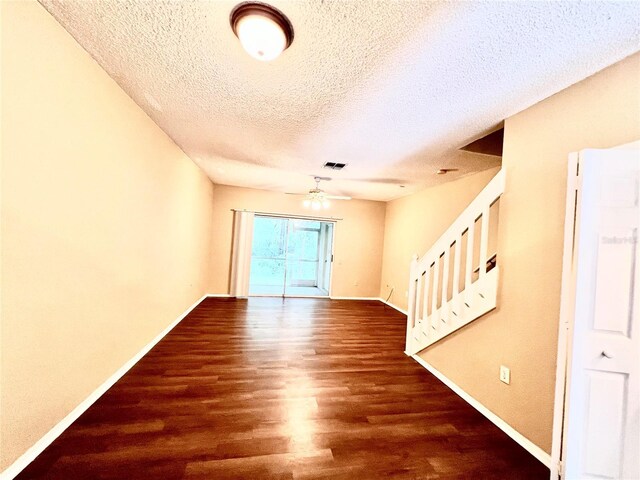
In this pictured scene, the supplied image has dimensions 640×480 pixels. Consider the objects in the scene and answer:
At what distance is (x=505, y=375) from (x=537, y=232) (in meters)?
1.11

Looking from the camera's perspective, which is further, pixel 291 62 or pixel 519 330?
pixel 519 330

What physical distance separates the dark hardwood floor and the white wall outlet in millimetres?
376

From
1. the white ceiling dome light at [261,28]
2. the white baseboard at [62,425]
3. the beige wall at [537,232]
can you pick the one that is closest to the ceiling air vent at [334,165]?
the beige wall at [537,232]

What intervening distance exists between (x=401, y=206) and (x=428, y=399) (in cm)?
427

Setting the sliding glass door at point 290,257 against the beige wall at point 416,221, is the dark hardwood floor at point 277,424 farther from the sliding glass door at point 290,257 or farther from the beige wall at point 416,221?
the sliding glass door at point 290,257

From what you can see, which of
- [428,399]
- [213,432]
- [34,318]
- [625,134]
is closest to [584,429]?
[428,399]

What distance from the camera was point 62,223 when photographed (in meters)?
1.51

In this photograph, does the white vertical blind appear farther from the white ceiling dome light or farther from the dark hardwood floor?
the white ceiling dome light

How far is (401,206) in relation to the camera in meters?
5.74

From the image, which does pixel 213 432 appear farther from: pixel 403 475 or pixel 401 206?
pixel 401 206

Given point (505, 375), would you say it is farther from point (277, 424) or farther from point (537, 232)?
point (277, 424)

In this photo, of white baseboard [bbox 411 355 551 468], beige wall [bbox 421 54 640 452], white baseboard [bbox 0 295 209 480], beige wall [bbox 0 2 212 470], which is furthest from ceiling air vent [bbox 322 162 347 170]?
white baseboard [bbox 0 295 209 480]

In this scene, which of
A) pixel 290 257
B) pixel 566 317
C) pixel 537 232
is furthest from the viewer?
pixel 290 257

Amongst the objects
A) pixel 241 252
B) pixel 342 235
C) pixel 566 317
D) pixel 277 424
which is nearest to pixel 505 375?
pixel 566 317
